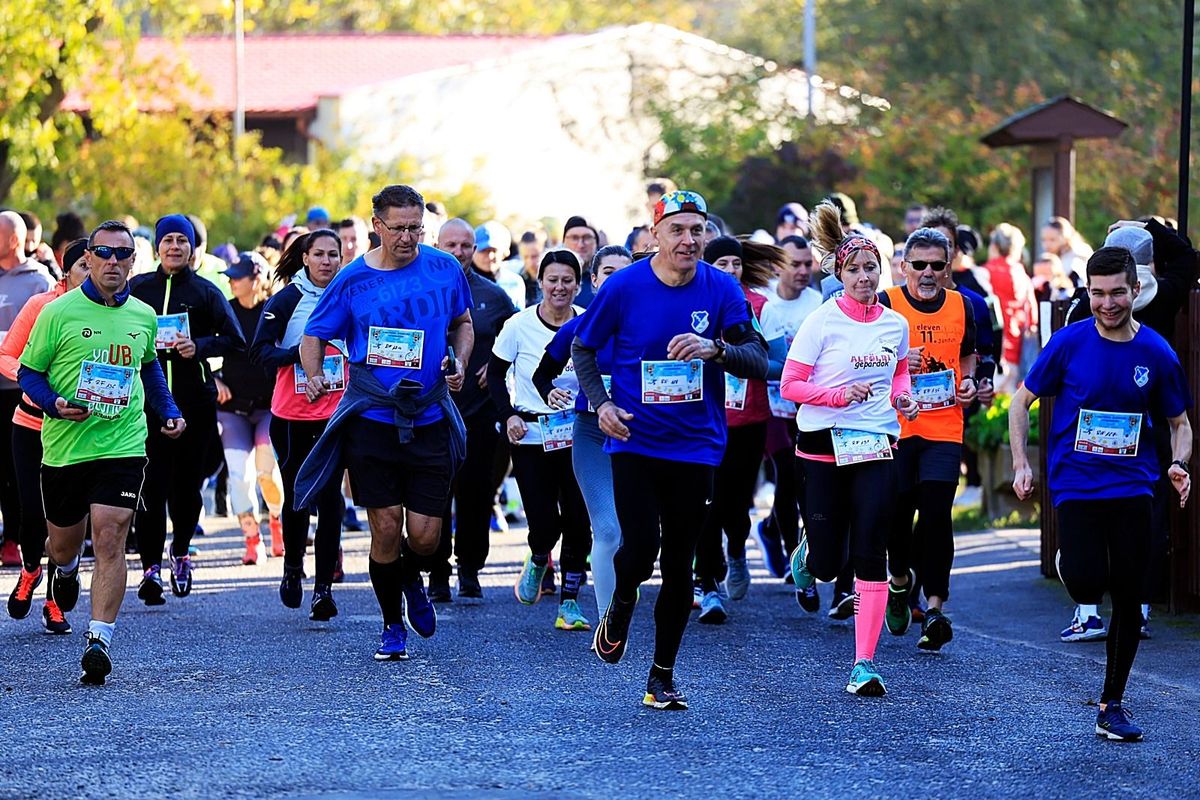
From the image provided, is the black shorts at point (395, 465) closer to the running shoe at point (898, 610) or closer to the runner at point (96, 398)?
the runner at point (96, 398)

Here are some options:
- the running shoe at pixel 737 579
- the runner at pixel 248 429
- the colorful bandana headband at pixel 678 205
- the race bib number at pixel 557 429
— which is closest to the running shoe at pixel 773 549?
the running shoe at pixel 737 579

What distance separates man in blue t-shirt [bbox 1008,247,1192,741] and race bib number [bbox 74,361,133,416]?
4065 millimetres

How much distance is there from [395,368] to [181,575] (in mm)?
3237

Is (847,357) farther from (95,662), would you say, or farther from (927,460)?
(95,662)

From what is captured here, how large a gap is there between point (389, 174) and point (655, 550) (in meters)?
28.2

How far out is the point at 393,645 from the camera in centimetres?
969

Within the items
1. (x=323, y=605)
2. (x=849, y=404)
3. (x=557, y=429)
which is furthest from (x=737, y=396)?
(x=323, y=605)

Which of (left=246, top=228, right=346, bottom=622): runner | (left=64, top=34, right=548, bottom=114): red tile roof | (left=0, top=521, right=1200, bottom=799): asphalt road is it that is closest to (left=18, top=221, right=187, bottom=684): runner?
(left=0, top=521, right=1200, bottom=799): asphalt road

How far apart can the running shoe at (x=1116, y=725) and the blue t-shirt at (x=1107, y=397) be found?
0.82 m

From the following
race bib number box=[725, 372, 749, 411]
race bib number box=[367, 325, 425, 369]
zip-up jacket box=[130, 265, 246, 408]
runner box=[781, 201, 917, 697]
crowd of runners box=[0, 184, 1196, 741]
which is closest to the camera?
crowd of runners box=[0, 184, 1196, 741]

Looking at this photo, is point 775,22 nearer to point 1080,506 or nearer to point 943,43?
point 943,43

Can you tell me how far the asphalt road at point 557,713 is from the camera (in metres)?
7.11

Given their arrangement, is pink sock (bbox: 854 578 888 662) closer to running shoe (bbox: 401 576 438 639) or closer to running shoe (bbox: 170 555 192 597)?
running shoe (bbox: 401 576 438 639)

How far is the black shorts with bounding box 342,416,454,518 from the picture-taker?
9.38 meters
